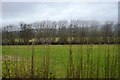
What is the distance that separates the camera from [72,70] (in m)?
5.80

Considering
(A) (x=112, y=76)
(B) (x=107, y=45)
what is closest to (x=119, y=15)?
(B) (x=107, y=45)

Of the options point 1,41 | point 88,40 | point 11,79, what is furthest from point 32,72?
point 88,40

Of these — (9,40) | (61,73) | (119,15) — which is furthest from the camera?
(61,73)

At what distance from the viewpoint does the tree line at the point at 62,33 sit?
18.7 feet

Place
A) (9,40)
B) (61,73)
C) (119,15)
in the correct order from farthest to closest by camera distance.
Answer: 1. (61,73)
2. (9,40)
3. (119,15)

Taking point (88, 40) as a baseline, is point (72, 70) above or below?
below

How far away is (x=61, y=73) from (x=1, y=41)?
1.46 metres

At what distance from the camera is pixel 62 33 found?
5844 mm

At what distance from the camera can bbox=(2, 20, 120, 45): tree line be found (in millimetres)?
5695

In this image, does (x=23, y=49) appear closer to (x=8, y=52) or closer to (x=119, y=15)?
(x=8, y=52)

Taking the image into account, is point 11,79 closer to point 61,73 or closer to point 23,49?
point 23,49

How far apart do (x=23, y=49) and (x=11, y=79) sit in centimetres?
68

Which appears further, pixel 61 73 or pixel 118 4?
pixel 61 73

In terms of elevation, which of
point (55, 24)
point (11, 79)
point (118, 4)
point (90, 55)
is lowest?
point (11, 79)
